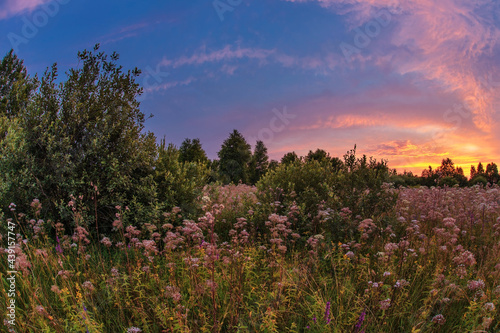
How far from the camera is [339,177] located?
7645 millimetres

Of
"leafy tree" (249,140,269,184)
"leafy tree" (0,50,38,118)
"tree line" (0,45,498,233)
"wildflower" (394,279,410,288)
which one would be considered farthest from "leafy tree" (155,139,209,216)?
"leafy tree" (249,140,269,184)

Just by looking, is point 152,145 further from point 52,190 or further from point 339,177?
point 339,177

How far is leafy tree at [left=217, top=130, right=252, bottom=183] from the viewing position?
36406 millimetres

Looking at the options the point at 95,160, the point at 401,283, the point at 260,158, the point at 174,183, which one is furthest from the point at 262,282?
the point at 260,158

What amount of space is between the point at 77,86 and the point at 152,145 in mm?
2144

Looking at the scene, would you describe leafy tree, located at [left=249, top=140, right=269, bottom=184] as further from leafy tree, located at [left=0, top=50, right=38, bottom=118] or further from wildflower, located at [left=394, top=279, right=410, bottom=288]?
wildflower, located at [left=394, top=279, right=410, bottom=288]

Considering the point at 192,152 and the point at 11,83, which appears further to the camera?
the point at 192,152

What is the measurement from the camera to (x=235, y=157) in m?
37.2

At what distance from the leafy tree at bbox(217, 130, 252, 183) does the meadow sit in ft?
93.4

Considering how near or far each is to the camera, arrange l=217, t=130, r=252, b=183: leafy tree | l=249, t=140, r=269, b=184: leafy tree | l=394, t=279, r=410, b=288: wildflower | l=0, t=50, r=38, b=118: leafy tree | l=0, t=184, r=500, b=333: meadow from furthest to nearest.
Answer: l=249, t=140, r=269, b=184: leafy tree < l=217, t=130, r=252, b=183: leafy tree < l=0, t=50, r=38, b=118: leafy tree < l=0, t=184, r=500, b=333: meadow < l=394, t=279, r=410, b=288: wildflower

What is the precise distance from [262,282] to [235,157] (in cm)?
3299

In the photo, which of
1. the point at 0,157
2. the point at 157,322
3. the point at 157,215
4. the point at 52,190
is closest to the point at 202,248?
the point at 157,322

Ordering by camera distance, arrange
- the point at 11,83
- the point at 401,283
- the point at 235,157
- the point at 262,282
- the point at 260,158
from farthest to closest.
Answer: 1. the point at 260,158
2. the point at 235,157
3. the point at 11,83
4. the point at 262,282
5. the point at 401,283

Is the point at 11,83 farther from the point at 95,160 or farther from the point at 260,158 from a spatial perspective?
the point at 260,158
